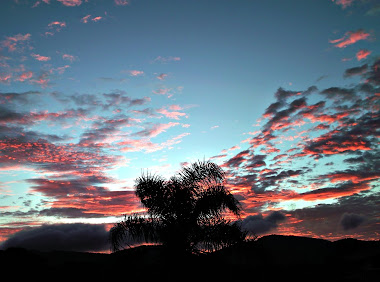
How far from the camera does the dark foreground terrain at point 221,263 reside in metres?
5.57

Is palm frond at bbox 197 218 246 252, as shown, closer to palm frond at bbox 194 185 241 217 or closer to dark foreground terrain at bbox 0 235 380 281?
palm frond at bbox 194 185 241 217

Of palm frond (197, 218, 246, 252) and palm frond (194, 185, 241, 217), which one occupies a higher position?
palm frond (194, 185, 241, 217)

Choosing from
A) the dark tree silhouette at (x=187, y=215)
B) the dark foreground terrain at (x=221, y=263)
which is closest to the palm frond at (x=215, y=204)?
the dark tree silhouette at (x=187, y=215)

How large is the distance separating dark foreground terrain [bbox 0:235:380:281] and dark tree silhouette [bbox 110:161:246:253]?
2255mm

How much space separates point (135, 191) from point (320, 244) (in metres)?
6.91

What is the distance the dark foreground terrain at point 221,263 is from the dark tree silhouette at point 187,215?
2.25 meters

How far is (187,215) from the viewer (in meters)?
Result: 10.2

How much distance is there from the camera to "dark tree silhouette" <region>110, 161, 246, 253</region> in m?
9.73

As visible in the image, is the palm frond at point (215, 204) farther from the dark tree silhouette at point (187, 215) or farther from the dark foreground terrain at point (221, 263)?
the dark foreground terrain at point (221, 263)

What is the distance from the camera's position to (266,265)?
21.0 ft

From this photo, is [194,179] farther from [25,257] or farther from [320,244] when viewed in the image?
[25,257]

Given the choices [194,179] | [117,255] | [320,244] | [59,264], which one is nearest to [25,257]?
[59,264]

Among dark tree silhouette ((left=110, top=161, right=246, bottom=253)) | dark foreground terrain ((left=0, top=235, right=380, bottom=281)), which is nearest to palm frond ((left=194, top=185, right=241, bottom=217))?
dark tree silhouette ((left=110, top=161, right=246, bottom=253))

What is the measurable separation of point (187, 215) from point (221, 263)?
11.9 feet
